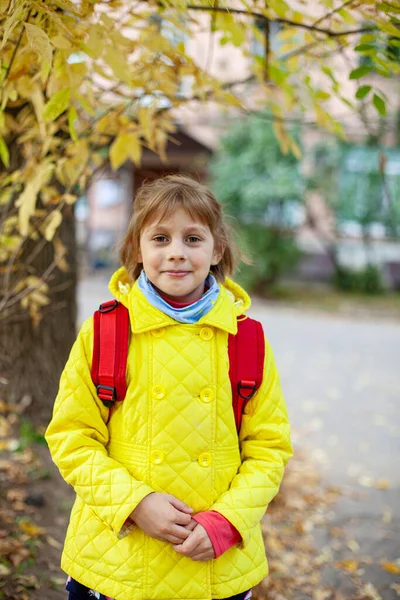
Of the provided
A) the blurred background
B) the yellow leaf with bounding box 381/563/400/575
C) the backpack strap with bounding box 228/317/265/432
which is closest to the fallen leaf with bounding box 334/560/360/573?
the blurred background

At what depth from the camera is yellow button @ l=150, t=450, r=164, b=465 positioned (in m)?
A: 1.70

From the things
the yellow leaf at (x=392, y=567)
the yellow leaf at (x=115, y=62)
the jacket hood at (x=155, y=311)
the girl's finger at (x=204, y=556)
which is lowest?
the yellow leaf at (x=392, y=567)

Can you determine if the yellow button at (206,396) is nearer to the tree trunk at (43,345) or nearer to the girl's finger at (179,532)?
the girl's finger at (179,532)

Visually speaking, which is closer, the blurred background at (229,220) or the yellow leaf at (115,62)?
the yellow leaf at (115,62)

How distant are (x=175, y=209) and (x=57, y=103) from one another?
0.55 meters

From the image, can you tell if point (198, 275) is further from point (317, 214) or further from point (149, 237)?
point (317, 214)

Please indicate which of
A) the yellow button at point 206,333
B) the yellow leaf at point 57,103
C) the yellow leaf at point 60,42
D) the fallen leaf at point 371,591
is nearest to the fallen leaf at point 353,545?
the fallen leaf at point 371,591

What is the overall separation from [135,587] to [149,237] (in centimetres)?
98

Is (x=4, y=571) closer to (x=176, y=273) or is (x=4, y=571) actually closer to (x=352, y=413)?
(x=176, y=273)

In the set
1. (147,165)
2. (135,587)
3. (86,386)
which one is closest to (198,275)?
(86,386)

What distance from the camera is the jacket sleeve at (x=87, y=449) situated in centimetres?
164

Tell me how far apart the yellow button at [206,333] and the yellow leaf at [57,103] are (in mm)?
848

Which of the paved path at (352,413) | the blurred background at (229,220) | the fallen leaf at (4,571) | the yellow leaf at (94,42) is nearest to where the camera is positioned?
the yellow leaf at (94,42)

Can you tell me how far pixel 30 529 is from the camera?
296 centimetres
